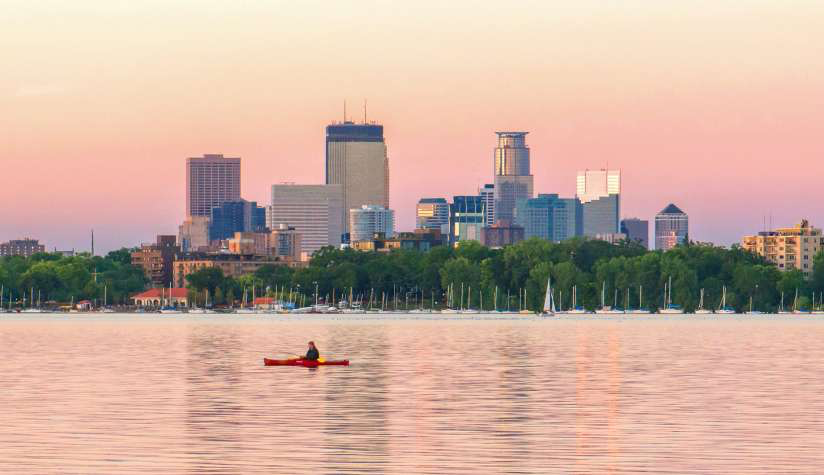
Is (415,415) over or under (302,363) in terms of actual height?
under

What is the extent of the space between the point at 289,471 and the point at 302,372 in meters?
42.6

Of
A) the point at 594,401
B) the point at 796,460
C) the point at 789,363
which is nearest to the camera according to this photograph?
the point at 796,460

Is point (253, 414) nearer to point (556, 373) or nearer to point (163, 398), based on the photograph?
point (163, 398)

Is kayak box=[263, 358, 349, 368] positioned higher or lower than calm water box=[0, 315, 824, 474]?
higher

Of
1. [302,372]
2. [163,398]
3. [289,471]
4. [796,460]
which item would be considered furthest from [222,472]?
[302,372]

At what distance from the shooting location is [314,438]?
4484 cm

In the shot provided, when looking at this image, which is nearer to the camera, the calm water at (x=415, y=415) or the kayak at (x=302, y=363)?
the calm water at (x=415, y=415)

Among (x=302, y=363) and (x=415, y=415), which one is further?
(x=302, y=363)

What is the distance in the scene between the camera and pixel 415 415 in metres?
52.8

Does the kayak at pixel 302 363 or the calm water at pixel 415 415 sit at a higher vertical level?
the kayak at pixel 302 363

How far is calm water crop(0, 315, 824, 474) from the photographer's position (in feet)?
129

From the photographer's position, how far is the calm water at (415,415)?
39344 mm

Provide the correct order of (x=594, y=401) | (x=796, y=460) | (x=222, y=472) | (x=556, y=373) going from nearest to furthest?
(x=222, y=472), (x=796, y=460), (x=594, y=401), (x=556, y=373)

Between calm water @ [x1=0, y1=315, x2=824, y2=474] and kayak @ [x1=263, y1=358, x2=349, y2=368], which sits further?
kayak @ [x1=263, y1=358, x2=349, y2=368]
